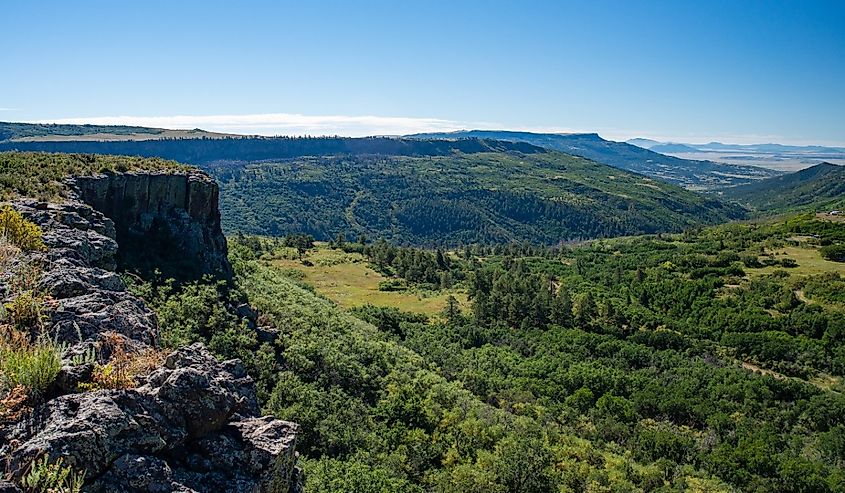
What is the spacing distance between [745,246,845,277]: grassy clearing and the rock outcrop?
340 ft

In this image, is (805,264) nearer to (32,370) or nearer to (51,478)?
(32,370)

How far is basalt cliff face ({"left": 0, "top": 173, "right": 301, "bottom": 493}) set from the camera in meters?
8.51

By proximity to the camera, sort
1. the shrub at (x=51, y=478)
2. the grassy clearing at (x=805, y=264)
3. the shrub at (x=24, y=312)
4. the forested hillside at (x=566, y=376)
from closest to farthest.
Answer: the shrub at (x=51, y=478), the shrub at (x=24, y=312), the forested hillside at (x=566, y=376), the grassy clearing at (x=805, y=264)

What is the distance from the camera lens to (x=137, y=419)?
9.27 meters

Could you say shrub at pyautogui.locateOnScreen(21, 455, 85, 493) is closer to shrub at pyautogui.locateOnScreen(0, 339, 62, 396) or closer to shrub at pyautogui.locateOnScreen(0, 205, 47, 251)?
shrub at pyautogui.locateOnScreen(0, 339, 62, 396)

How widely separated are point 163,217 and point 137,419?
35.8 meters

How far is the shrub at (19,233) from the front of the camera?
16908mm

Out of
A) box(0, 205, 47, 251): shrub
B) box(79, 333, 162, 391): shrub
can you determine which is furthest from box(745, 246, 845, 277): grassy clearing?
box(79, 333, 162, 391): shrub

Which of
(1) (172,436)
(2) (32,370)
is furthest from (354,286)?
(2) (32,370)

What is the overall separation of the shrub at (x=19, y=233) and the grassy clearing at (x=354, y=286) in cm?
6952

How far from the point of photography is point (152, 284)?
3659 cm

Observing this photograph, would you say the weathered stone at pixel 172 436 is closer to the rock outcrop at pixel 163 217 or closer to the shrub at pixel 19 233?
the shrub at pixel 19 233

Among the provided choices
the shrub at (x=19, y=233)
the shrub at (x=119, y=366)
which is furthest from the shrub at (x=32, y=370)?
the shrub at (x=19, y=233)

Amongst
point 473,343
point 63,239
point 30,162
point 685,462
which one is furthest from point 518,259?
point 63,239
